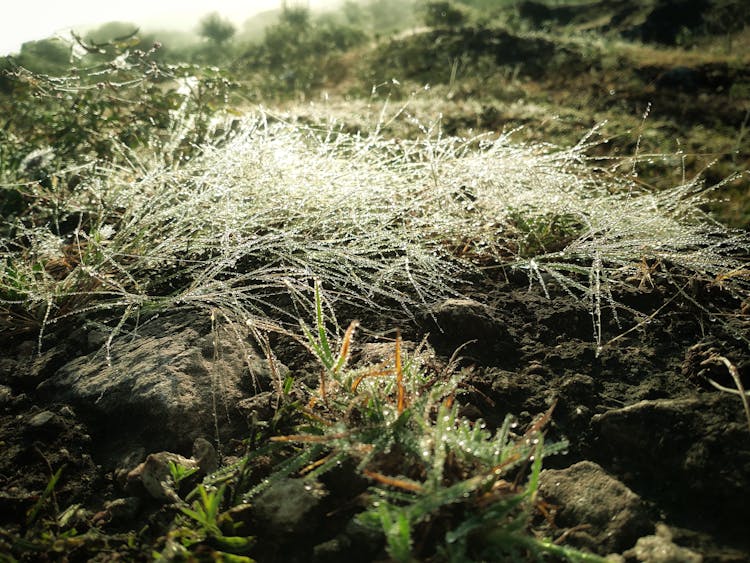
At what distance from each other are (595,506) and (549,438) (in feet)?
0.63

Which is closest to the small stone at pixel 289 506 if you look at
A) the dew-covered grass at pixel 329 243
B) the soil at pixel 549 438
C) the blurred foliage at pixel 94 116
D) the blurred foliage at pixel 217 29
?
the soil at pixel 549 438

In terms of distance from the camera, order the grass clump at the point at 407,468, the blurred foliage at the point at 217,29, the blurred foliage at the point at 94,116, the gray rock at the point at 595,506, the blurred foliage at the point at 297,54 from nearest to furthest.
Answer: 1. the grass clump at the point at 407,468
2. the gray rock at the point at 595,506
3. the blurred foliage at the point at 94,116
4. the blurred foliage at the point at 297,54
5. the blurred foliage at the point at 217,29

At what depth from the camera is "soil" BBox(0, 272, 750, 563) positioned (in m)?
0.96

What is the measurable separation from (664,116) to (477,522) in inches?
170

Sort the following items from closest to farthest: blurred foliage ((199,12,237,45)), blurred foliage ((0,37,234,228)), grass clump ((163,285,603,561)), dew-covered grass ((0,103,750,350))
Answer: grass clump ((163,285,603,561)) < dew-covered grass ((0,103,750,350)) < blurred foliage ((0,37,234,228)) < blurred foliage ((199,12,237,45))

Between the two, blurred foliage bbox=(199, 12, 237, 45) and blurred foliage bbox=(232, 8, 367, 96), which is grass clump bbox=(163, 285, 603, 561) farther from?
blurred foliage bbox=(199, 12, 237, 45)

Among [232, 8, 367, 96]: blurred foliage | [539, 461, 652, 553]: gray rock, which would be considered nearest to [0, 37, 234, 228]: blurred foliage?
[539, 461, 652, 553]: gray rock

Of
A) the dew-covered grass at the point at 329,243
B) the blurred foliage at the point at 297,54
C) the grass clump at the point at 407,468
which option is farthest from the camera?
the blurred foliage at the point at 297,54

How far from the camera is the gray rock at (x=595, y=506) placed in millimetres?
Answer: 953

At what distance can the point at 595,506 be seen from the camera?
1.00 m

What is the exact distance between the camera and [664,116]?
4172mm

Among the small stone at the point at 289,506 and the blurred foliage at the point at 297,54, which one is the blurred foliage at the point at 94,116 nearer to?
the small stone at the point at 289,506

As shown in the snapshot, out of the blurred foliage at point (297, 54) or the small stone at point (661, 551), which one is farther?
the blurred foliage at point (297, 54)

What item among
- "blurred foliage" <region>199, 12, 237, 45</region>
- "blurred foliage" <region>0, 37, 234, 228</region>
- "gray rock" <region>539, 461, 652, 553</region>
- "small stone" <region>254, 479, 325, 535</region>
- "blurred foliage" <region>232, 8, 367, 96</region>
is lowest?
"gray rock" <region>539, 461, 652, 553</region>
